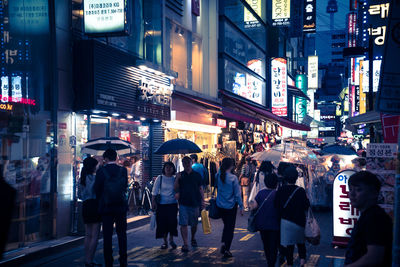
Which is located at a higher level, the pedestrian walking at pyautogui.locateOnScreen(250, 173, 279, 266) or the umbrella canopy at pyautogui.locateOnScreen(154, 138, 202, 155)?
the umbrella canopy at pyautogui.locateOnScreen(154, 138, 202, 155)

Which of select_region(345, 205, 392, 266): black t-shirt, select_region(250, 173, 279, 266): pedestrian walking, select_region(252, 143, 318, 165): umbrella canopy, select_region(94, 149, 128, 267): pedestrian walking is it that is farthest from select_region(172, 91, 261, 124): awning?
select_region(345, 205, 392, 266): black t-shirt

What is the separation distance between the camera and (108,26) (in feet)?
37.9

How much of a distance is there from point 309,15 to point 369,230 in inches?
1462

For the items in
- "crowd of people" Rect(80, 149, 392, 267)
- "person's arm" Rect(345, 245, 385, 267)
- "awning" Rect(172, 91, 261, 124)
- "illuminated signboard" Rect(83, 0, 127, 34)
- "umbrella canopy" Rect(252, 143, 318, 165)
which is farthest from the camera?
"awning" Rect(172, 91, 261, 124)

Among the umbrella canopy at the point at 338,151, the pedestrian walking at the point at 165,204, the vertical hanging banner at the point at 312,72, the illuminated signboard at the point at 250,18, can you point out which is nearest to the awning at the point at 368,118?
the umbrella canopy at the point at 338,151

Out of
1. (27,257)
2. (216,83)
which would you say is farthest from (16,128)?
(216,83)

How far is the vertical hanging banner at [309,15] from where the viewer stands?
124ft

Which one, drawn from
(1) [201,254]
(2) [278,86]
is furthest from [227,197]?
(2) [278,86]

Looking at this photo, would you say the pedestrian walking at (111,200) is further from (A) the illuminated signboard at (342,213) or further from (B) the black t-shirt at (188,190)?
(A) the illuminated signboard at (342,213)

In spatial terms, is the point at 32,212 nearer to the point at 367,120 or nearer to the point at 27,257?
the point at 27,257

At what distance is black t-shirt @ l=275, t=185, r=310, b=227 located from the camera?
6.90 meters

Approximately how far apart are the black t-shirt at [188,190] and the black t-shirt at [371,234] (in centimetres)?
625

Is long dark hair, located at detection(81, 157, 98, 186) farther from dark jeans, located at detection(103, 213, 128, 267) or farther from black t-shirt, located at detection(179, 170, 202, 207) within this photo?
black t-shirt, located at detection(179, 170, 202, 207)

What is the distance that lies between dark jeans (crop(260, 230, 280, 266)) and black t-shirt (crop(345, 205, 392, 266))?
12.2 ft
